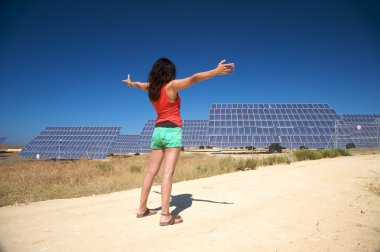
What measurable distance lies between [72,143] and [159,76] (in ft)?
81.6

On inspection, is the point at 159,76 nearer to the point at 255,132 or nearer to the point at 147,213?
the point at 147,213

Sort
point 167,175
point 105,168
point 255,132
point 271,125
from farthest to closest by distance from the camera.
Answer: point 271,125 < point 255,132 < point 105,168 < point 167,175

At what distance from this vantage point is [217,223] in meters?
2.98

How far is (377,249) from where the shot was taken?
2.21 m

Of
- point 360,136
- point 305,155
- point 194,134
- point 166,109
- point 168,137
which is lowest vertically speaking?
point 305,155

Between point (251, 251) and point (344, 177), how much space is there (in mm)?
4724

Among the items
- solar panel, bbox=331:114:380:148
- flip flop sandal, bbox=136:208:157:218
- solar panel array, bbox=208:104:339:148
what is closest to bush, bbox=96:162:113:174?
flip flop sandal, bbox=136:208:157:218

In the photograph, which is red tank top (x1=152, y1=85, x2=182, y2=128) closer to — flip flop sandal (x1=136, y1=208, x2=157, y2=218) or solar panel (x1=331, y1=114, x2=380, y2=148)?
flip flop sandal (x1=136, y1=208, x2=157, y2=218)

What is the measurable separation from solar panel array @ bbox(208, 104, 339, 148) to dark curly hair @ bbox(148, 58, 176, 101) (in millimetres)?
16686

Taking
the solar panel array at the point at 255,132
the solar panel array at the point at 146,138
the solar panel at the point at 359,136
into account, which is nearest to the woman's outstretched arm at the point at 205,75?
the solar panel array at the point at 255,132

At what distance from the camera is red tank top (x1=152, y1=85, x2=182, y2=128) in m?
3.35

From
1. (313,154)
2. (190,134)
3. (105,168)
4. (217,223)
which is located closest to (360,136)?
(313,154)

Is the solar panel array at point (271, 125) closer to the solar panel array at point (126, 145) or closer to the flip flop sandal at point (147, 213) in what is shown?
the solar panel array at point (126, 145)

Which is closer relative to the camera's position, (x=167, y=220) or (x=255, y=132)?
(x=167, y=220)
